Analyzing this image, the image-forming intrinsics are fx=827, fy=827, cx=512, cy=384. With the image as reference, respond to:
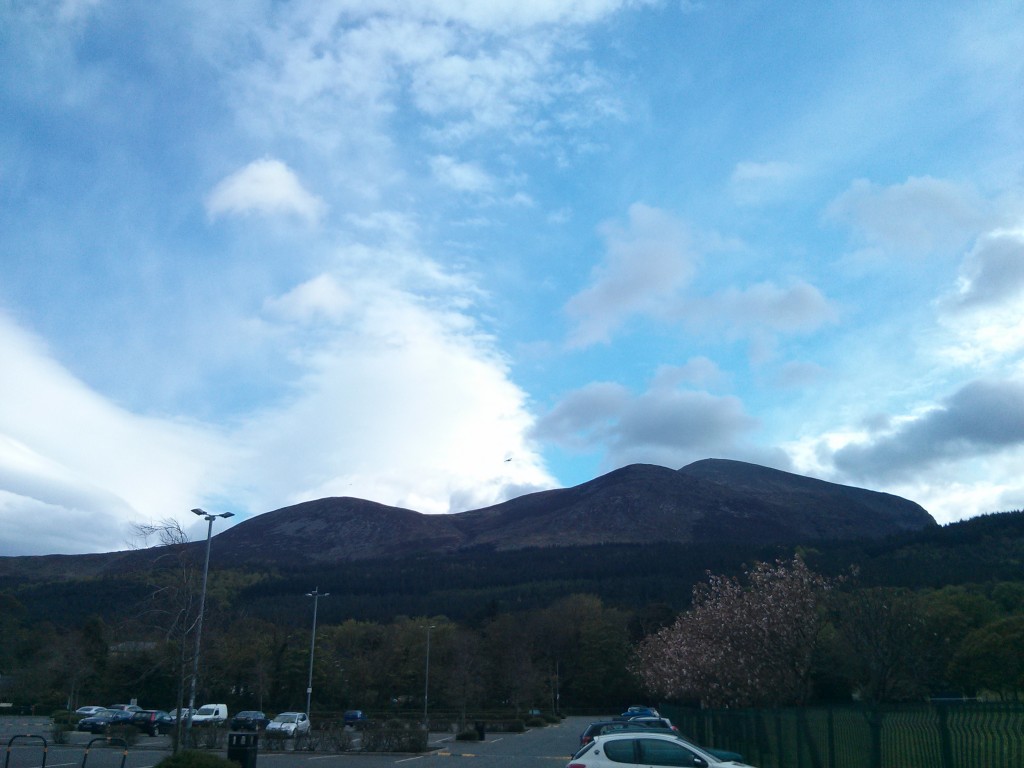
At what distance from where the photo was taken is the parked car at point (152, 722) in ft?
161

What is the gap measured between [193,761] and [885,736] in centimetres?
1235

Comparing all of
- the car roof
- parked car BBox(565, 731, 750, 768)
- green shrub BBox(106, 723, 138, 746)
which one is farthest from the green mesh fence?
green shrub BBox(106, 723, 138, 746)

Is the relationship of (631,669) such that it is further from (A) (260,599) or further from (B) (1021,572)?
(A) (260,599)

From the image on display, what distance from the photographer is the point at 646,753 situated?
15.5 m

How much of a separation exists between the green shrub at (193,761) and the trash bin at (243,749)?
2.45 metres

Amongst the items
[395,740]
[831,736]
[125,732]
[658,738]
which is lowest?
[395,740]

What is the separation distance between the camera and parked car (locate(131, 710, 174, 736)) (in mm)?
49156

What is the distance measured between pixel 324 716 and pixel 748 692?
52139mm

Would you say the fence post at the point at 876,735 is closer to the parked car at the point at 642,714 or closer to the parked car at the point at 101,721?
the parked car at the point at 642,714

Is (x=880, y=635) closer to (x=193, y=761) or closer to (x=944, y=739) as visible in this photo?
(x=944, y=739)

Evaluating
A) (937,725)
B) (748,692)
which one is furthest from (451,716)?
(937,725)

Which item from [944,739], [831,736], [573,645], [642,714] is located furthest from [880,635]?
[573,645]

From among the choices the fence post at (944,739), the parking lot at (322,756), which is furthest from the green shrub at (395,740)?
the fence post at (944,739)

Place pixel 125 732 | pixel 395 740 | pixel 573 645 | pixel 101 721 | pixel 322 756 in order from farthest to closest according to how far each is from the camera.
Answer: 1. pixel 573 645
2. pixel 101 721
3. pixel 395 740
4. pixel 125 732
5. pixel 322 756
